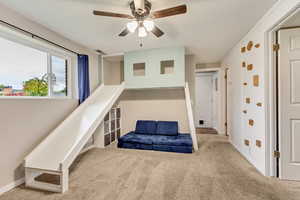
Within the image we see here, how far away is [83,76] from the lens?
3385mm

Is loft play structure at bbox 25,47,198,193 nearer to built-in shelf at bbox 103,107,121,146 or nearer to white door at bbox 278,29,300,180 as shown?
built-in shelf at bbox 103,107,121,146

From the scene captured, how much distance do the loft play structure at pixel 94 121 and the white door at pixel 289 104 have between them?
160 centimetres

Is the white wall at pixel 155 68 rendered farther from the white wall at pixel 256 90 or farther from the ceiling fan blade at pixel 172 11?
the ceiling fan blade at pixel 172 11

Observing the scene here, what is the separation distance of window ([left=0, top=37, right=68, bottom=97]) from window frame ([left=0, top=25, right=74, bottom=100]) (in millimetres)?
28

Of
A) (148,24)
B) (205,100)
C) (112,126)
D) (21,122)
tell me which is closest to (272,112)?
(148,24)

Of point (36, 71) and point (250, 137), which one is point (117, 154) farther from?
point (250, 137)

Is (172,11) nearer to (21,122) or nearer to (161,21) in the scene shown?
(161,21)

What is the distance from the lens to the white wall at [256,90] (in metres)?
2.08

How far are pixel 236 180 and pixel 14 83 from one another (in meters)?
3.78

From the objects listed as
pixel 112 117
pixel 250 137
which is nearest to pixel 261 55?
pixel 250 137

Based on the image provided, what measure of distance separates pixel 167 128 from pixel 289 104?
257 cm

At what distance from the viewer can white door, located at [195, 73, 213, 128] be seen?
20.7 ft

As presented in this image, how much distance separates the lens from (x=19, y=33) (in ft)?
7.22

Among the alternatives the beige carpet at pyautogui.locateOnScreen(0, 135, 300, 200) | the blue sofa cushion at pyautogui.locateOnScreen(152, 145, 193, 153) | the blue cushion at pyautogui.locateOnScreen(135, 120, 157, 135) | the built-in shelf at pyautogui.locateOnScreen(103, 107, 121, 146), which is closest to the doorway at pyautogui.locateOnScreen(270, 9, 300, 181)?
the beige carpet at pyautogui.locateOnScreen(0, 135, 300, 200)
